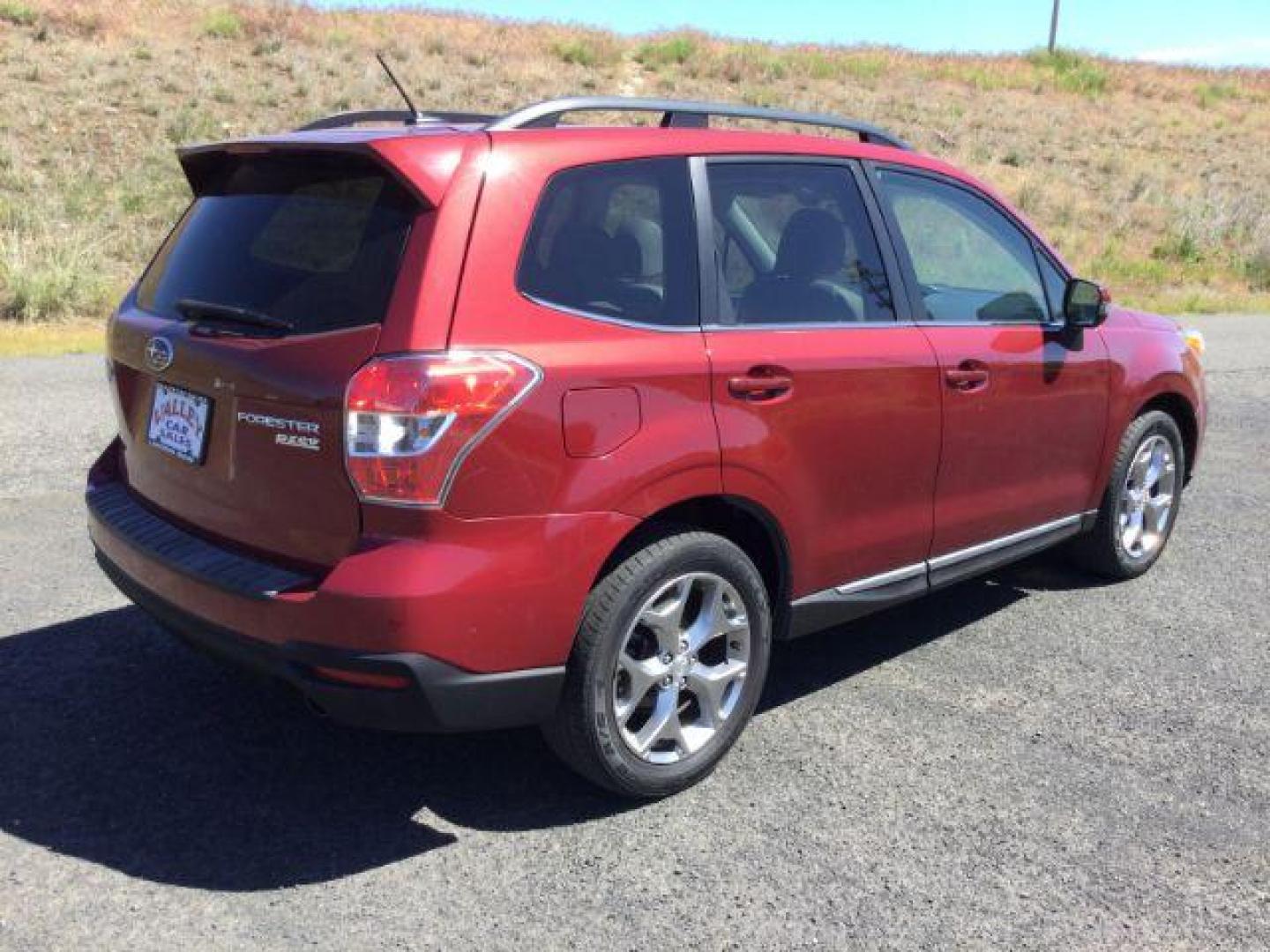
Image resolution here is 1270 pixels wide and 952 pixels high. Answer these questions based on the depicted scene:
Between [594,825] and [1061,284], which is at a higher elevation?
[1061,284]

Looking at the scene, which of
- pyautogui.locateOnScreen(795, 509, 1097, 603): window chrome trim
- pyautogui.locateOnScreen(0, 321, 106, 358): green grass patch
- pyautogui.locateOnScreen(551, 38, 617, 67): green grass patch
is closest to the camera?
pyautogui.locateOnScreen(795, 509, 1097, 603): window chrome trim

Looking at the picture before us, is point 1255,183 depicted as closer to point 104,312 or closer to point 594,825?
point 104,312

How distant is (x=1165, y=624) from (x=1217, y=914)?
2.08 meters

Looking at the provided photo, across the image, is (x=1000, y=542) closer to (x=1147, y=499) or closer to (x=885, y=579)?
(x=885, y=579)

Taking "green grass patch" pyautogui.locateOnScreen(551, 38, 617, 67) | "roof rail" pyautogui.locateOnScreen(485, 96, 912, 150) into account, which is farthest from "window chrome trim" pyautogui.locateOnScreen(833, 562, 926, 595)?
"green grass patch" pyautogui.locateOnScreen(551, 38, 617, 67)

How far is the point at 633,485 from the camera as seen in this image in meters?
3.06

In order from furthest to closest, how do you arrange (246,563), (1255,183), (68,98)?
(1255,183), (68,98), (246,563)

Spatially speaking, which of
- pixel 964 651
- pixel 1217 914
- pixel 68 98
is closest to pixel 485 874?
pixel 1217 914

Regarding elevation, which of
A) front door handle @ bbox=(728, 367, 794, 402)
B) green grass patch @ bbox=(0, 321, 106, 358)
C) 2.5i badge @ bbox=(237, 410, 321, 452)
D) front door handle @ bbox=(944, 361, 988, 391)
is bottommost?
green grass patch @ bbox=(0, 321, 106, 358)

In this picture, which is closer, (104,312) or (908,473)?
(908,473)

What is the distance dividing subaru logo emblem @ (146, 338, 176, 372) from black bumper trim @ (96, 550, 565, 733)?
751 mm

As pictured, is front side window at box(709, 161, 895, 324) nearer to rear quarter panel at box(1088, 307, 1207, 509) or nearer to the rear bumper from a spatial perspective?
the rear bumper

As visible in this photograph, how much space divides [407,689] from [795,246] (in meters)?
1.89

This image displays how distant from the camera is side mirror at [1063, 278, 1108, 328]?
457cm
